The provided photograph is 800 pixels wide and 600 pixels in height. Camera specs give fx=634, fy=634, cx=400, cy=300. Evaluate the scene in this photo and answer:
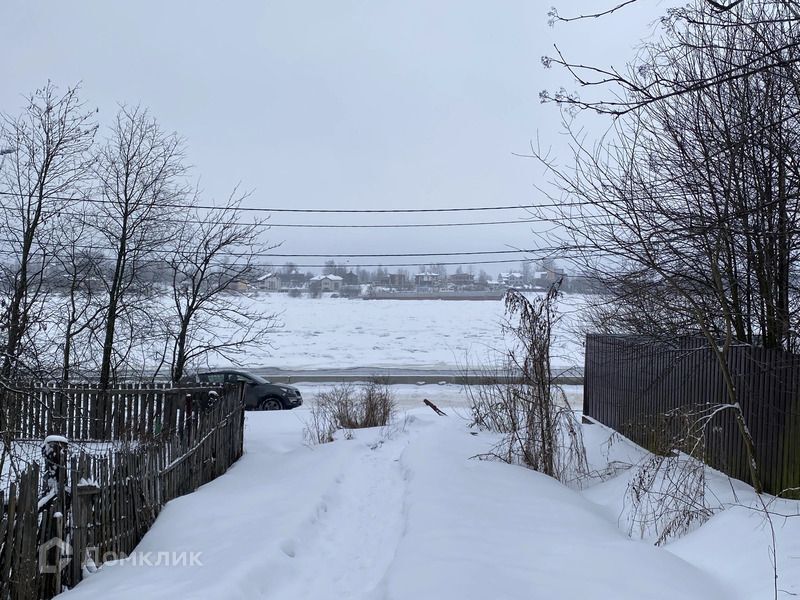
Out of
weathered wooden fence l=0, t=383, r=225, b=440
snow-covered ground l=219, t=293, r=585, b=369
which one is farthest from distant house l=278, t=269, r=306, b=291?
weathered wooden fence l=0, t=383, r=225, b=440

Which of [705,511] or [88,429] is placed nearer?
[705,511]

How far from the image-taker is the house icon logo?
4645 mm

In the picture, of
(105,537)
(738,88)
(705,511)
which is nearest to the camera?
(105,537)

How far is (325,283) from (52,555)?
78.1 metres

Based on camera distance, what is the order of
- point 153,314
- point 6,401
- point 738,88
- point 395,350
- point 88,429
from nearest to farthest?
point 6,401, point 738,88, point 88,429, point 153,314, point 395,350

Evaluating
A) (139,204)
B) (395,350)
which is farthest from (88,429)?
(395,350)

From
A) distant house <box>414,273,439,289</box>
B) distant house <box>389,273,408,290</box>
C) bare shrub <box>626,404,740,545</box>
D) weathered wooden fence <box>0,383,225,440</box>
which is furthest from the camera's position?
distant house <box>389,273,408,290</box>

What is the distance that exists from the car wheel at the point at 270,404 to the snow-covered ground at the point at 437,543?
30.6 ft

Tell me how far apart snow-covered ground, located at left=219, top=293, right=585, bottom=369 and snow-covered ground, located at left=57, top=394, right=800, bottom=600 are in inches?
464

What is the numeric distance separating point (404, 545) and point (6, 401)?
4.40 metres

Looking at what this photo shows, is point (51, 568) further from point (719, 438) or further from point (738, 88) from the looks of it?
point (738, 88)

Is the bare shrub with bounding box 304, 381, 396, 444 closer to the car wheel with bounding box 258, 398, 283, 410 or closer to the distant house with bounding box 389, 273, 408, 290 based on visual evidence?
the car wheel with bounding box 258, 398, 283, 410

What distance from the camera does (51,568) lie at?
4699 millimetres

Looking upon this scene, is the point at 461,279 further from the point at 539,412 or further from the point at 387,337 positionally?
the point at 539,412
